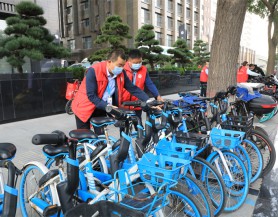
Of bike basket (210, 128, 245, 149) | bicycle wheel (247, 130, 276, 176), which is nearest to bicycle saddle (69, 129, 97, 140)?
bike basket (210, 128, 245, 149)

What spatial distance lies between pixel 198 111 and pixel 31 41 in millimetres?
5806

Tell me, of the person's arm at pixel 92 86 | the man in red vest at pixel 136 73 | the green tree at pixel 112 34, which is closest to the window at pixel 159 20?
the green tree at pixel 112 34

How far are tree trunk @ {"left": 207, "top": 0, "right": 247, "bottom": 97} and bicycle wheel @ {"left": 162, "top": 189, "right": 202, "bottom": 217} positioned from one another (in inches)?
131

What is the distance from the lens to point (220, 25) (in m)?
4.90

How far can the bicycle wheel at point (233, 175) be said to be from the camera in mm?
2857

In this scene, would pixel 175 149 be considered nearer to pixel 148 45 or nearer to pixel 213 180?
pixel 213 180

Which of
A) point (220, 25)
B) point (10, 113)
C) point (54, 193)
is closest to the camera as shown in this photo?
point (54, 193)

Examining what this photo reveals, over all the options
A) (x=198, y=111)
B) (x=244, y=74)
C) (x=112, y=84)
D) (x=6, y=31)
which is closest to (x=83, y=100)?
(x=112, y=84)

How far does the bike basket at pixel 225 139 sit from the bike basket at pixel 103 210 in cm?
139

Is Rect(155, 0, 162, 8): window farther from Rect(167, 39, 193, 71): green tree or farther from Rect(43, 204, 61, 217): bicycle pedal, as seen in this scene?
Rect(43, 204, 61, 217): bicycle pedal

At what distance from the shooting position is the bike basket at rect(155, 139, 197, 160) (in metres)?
2.25

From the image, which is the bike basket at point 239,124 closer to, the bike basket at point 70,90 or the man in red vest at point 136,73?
the man in red vest at point 136,73

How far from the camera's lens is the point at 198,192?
220cm

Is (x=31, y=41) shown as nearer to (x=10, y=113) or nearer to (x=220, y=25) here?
(x=10, y=113)
